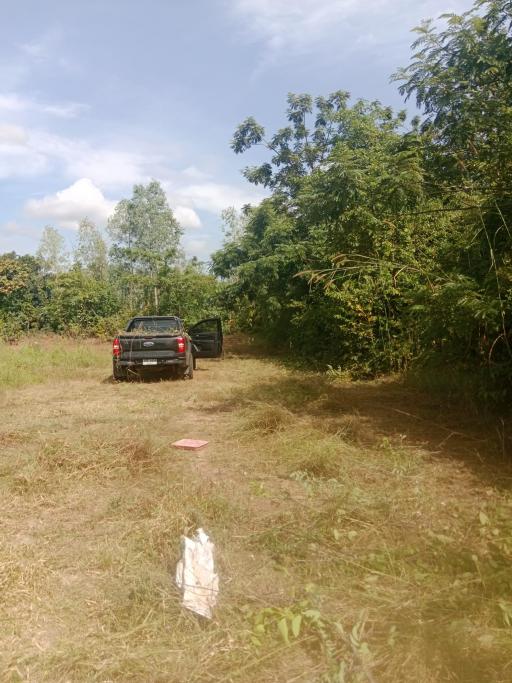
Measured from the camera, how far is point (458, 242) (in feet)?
23.6

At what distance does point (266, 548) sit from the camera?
11.6 ft

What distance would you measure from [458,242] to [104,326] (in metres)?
18.8

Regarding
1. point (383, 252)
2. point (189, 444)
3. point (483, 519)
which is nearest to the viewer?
point (483, 519)

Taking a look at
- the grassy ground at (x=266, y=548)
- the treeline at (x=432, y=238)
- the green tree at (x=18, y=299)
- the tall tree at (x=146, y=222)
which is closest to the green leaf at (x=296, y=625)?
the grassy ground at (x=266, y=548)

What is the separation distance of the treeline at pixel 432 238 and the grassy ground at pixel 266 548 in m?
1.28

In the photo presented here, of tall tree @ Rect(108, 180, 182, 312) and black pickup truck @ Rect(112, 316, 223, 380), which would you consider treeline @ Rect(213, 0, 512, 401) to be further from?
tall tree @ Rect(108, 180, 182, 312)

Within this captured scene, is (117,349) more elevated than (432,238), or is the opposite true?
(432,238)

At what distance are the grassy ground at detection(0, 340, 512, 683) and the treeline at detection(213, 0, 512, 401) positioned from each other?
128 cm

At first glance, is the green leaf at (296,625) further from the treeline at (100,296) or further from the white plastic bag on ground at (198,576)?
the treeline at (100,296)

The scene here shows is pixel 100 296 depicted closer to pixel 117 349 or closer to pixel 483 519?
pixel 117 349

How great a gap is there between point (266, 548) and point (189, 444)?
2945 mm

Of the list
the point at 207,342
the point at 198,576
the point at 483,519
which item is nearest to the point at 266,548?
the point at 198,576

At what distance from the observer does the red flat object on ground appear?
6.25 metres

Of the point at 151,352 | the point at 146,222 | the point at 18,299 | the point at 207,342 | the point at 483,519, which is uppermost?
the point at 146,222
